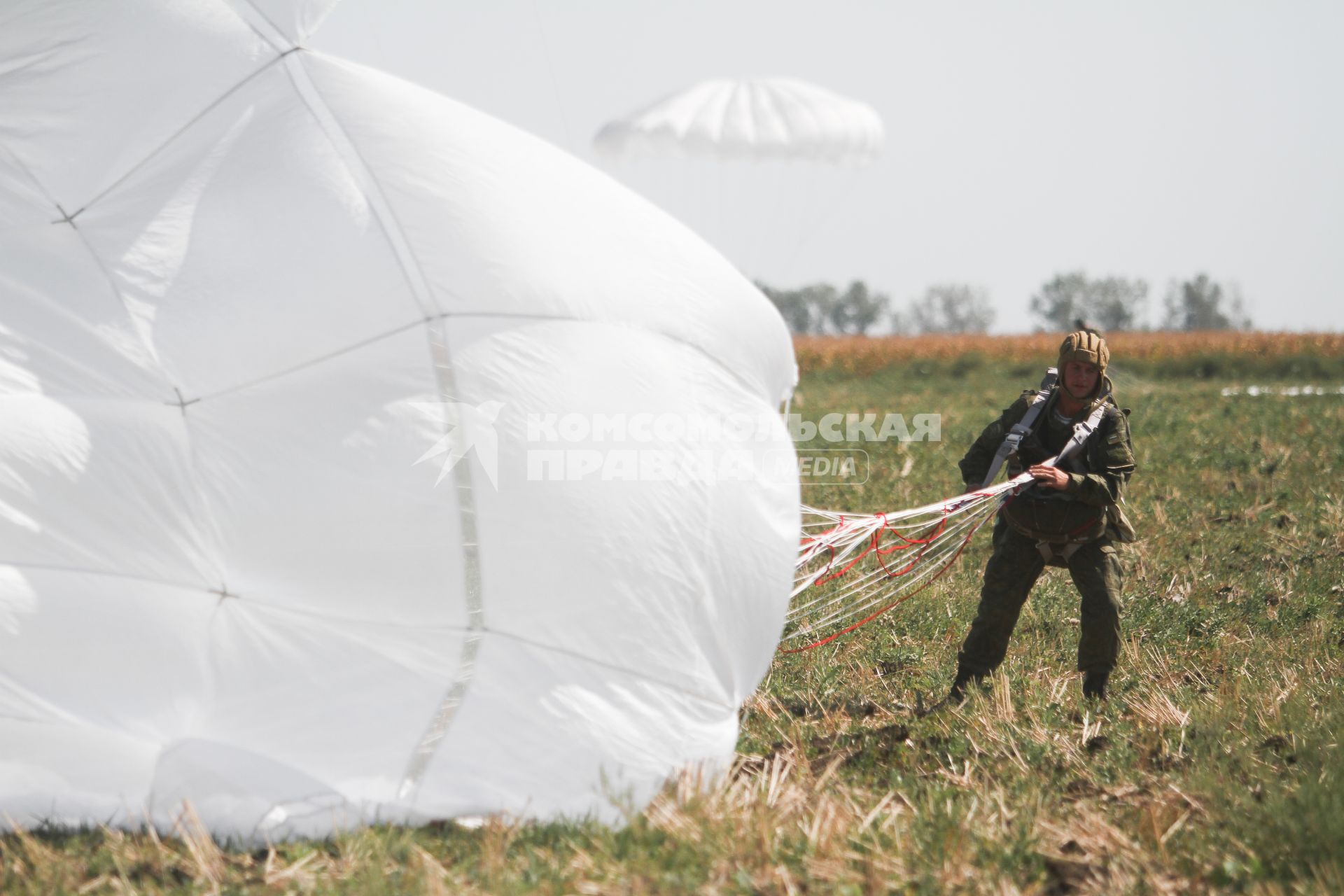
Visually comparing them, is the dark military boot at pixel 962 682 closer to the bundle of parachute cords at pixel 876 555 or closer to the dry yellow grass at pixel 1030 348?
the bundle of parachute cords at pixel 876 555

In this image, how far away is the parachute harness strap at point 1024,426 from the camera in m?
5.28

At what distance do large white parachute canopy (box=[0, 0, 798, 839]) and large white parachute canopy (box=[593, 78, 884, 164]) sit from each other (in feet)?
42.1

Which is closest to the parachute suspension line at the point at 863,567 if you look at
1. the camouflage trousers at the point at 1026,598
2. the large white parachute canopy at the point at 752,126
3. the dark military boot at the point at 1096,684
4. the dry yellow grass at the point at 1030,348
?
the camouflage trousers at the point at 1026,598

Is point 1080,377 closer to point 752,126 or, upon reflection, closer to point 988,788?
point 988,788

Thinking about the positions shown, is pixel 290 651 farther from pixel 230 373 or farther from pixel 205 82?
pixel 205 82

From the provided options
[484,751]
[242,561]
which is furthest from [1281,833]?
[242,561]

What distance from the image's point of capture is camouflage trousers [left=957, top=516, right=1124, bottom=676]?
17.3 feet

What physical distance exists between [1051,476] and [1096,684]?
3.63ft

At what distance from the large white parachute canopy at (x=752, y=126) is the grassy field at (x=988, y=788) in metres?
A: 10.3

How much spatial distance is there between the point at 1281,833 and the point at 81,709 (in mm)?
3987

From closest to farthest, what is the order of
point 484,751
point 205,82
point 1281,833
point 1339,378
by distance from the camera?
point 1281,833 → point 484,751 → point 205,82 → point 1339,378

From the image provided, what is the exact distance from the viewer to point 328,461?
158 inches

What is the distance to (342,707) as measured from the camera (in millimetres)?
3949

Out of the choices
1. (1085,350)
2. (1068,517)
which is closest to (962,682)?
(1068,517)
